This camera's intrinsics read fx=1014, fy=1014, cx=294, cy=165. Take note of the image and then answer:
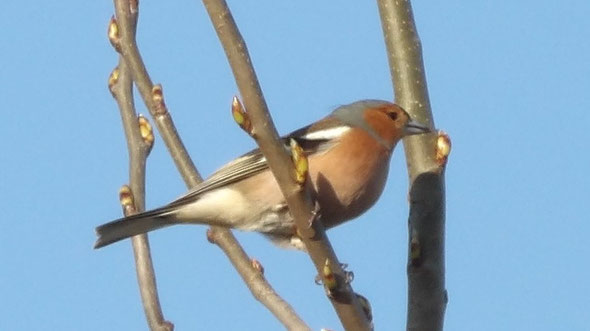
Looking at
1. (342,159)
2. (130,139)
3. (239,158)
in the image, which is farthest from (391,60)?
(130,139)

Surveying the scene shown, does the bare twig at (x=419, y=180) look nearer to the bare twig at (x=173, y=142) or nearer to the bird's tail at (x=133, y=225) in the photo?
the bare twig at (x=173, y=142)

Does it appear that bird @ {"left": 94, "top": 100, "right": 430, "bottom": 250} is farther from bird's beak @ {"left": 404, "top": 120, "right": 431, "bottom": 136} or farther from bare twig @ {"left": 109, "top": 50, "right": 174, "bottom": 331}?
bare twig @ {"left": 109, "top": 50, "right": 174, "bottom": 331}

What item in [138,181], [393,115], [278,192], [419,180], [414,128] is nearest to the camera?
[138,181]

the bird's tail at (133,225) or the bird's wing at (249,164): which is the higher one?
the bird's wing at (249,164)

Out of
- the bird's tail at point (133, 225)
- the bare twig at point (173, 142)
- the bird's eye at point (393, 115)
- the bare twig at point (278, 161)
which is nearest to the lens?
the bare twig at point (278, 161)

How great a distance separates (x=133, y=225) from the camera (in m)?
5.54

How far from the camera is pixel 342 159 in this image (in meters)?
6.17

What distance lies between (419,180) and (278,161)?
1674mm

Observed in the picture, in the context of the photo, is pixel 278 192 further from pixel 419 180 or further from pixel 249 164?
pixel 419 180

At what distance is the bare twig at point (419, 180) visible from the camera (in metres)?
4.83

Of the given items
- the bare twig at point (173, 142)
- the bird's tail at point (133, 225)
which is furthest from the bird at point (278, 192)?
the bare twig at point (173, 142)

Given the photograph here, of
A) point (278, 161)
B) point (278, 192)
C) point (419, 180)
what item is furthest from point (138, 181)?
point (278, 161)

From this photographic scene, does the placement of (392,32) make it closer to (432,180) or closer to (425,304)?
(432,180)

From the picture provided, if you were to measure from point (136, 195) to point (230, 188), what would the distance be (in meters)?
0.93
